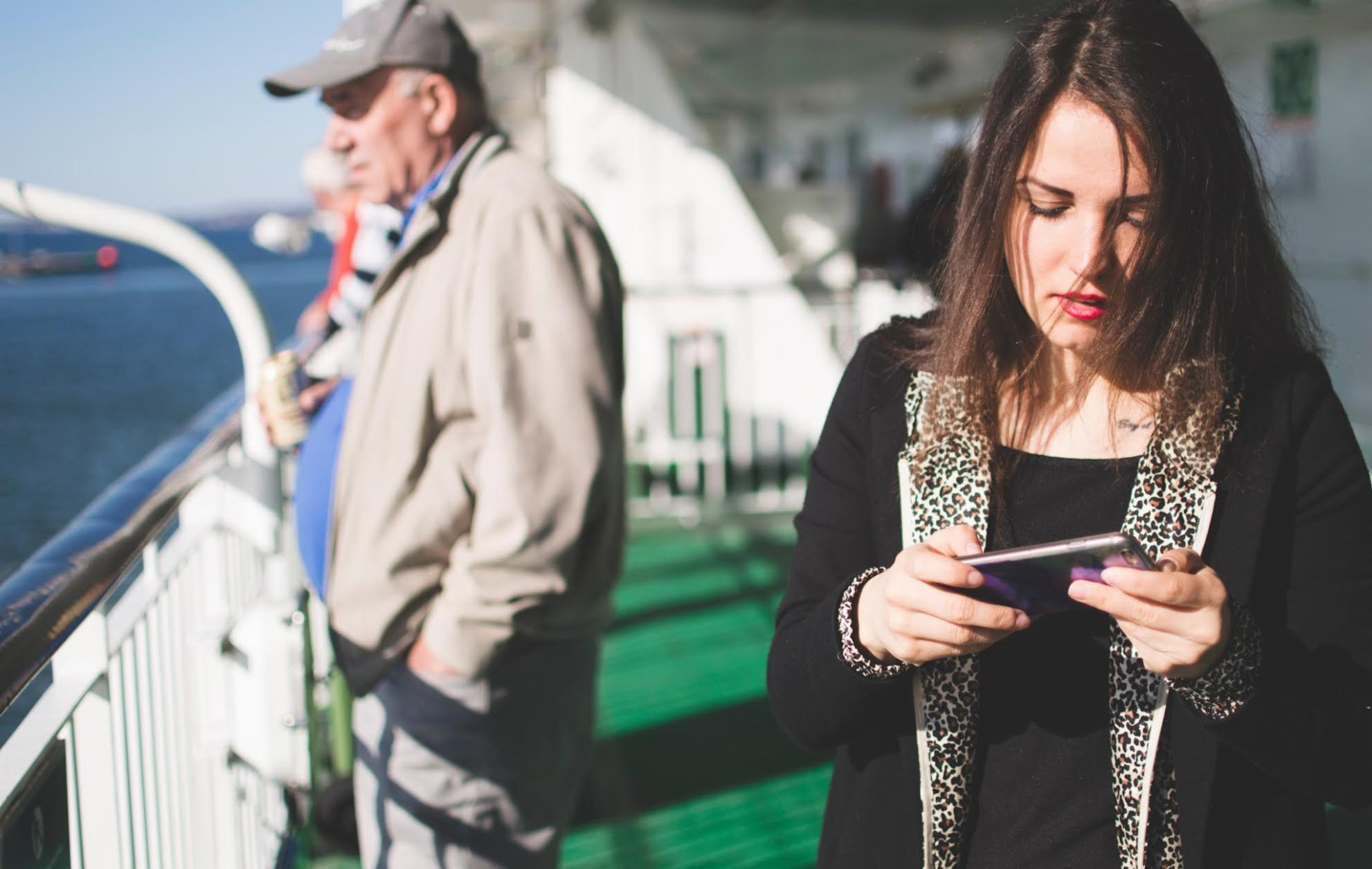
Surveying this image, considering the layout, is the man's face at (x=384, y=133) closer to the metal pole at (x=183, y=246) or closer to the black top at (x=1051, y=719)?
the metal pole at (x=183, y=246)

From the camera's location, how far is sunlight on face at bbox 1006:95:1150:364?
1.16 m

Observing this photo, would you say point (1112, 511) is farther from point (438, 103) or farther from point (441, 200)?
point (438, 103)

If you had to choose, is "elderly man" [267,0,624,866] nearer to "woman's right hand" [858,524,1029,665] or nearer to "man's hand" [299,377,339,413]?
"man's hand" [299,377,339,413]

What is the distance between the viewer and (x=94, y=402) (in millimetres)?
42000

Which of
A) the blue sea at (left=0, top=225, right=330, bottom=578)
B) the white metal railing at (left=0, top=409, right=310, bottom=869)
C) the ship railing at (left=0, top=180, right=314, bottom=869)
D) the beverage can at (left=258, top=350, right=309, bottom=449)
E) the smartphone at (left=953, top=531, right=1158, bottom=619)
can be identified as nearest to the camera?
the smartphone at (left=953, top=531, right=1158, bottom=619)

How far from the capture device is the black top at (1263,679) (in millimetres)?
1114

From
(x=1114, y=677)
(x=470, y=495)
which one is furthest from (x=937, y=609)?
(x=470, y=495)

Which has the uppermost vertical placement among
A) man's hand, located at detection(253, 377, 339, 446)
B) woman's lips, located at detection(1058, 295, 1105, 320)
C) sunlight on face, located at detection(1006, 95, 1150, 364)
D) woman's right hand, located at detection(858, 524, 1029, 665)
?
sunlight on face, located at detection(1006, 95, 1150, 364)

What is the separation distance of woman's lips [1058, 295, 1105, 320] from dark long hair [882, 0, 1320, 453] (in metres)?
0.01

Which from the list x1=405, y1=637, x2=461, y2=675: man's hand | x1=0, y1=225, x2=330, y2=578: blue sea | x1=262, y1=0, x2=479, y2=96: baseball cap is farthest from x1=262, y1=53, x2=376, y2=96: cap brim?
x1=405, y1=637, x2=461, y2=675: man's hand

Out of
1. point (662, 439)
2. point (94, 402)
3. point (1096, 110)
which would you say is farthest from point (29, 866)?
point (94, 402)

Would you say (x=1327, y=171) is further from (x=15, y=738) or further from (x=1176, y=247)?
(x=15, y=738)

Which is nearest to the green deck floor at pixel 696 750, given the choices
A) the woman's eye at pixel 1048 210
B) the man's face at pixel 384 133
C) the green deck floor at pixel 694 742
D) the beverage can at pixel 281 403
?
the green deck floor at pixel 694 742

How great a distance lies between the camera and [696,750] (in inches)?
152
